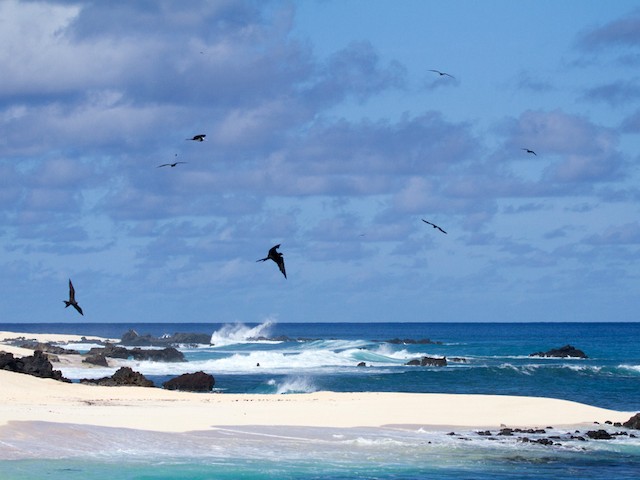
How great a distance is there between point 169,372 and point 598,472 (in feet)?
129

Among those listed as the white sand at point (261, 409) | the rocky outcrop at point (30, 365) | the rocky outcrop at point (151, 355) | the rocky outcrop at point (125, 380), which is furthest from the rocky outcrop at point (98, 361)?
the white sand at point (261, 409)

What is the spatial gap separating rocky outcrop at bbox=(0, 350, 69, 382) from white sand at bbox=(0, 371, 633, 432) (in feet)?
6.97

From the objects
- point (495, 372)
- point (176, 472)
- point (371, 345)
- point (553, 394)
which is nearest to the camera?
point (176, 472)

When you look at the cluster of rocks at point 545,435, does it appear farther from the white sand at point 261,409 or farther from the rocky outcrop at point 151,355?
the rocky outcrop at point 151,355

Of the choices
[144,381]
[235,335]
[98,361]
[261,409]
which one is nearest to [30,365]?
[144,381]

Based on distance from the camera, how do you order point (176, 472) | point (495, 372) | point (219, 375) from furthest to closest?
point (495, 372), point (219, 375), point (176, 472)

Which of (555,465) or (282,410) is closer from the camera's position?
(555,465)

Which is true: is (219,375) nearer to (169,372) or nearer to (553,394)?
(169,372)

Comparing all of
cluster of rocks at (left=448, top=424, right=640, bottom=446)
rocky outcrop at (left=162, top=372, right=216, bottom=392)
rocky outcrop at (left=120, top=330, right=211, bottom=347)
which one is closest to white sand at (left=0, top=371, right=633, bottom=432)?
cluster of rocks at (left=448, top=424, right=640, bottom=446)

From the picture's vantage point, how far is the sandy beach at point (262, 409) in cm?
2705

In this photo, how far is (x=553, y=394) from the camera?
47.8 metres

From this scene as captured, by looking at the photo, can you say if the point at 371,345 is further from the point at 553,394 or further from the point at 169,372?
the point at 553,394

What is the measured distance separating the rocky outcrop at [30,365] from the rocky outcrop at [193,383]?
5889 mm

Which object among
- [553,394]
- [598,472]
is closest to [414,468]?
[598,472]
